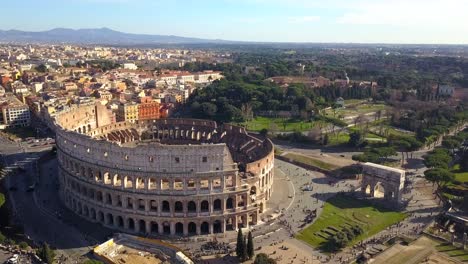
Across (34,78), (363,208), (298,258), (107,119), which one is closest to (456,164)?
(363,208)

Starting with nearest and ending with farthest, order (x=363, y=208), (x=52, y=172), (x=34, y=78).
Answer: (x=363, y=208)
(x=52, y=172)
(x=34, y=78)

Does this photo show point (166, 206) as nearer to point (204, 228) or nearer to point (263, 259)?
point (204, 228)

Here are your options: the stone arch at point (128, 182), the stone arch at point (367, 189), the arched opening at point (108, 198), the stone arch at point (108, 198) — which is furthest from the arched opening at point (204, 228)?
the stone arch at point (367, 189)

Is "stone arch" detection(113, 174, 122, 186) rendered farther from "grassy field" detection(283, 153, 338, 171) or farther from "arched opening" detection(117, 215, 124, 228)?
"grassy field" detection(283, 153, 338, 171)

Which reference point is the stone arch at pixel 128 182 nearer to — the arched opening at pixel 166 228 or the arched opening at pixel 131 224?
the arched opening at pixel 131 224

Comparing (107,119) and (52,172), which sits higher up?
(107,119)

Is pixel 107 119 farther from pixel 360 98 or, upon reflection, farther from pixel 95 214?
pixel 360 98

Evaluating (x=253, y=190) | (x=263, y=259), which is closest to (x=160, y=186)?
(x=253, y=190)
